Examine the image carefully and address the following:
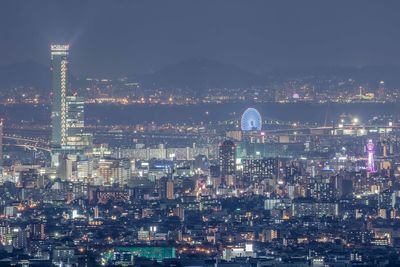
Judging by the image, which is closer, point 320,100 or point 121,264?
point 121,264

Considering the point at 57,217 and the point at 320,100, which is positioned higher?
the point at 320,100

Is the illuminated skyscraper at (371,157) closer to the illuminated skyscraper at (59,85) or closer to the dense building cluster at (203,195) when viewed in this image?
the dense building cluster at (203,195)

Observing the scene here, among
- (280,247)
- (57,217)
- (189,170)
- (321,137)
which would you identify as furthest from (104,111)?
(280,247)

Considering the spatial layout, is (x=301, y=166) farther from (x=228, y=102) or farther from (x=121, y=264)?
(x=121, y=264)

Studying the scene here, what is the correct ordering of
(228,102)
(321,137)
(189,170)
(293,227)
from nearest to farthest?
(293,227) → (189,170) → (321,137) → (228,102)

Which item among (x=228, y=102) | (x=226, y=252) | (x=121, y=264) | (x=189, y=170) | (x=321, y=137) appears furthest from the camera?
(x=228, y=102)

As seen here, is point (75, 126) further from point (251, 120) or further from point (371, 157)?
point (371, 157)

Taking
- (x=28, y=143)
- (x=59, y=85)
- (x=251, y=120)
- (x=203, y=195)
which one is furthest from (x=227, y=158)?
(x=251, y=120)
